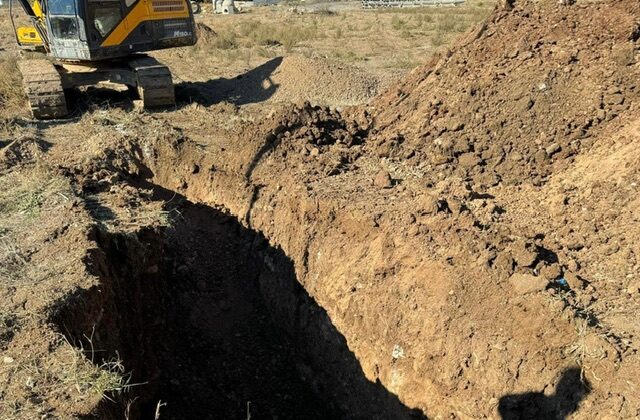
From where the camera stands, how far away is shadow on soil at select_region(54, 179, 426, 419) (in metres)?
4.98

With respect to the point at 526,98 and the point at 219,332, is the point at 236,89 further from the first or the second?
the point at 219,332

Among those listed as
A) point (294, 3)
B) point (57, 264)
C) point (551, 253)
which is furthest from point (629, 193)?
point (294, 3)

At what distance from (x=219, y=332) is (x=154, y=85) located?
19.9 ft

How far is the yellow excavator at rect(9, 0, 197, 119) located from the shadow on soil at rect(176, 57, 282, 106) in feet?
3.33

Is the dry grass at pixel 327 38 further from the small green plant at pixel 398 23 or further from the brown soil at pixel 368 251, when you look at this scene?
the brown soil at pixel 368 251

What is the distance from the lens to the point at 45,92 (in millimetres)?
9758

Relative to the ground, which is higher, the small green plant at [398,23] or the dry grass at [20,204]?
the small green plant at [398,23]

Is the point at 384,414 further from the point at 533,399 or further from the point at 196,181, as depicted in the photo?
the point at 196,181

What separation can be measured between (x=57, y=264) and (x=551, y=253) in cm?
456

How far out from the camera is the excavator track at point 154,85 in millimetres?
10391

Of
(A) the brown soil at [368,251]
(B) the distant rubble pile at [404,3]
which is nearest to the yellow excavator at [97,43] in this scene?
(A) the brown soil at [368,251]

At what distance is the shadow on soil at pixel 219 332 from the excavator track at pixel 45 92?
470 centimetres

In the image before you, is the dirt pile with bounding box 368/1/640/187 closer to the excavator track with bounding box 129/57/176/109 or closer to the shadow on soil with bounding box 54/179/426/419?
the shadow on soil with bounding box 54/179/426/419

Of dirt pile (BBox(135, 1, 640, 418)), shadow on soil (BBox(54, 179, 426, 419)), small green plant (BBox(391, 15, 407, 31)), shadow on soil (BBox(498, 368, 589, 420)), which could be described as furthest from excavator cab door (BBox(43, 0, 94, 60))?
small green plant (BBox(391, 15, 407, 31))
